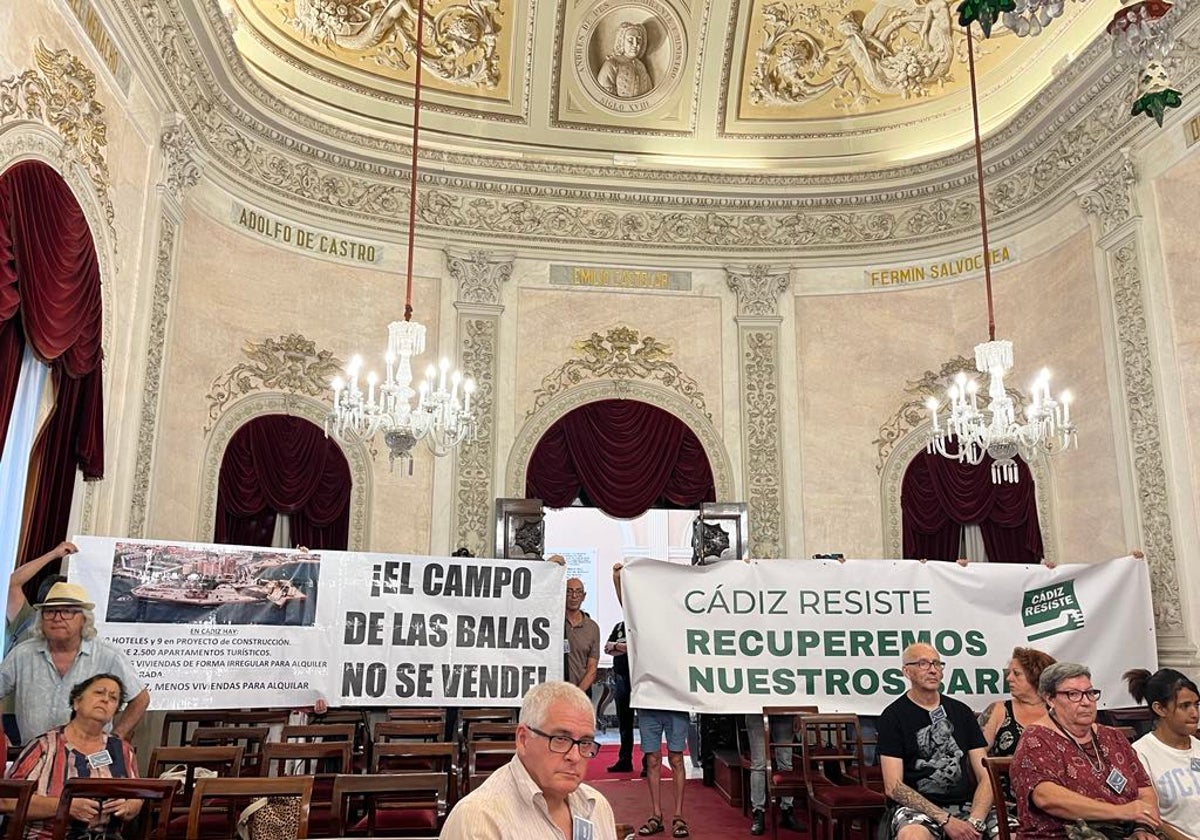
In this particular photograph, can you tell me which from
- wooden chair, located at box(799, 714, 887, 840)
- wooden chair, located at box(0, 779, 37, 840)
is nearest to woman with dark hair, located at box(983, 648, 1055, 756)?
wooden chair, located at box(799, 714, 887, 840)

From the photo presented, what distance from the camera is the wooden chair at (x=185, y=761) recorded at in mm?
4465

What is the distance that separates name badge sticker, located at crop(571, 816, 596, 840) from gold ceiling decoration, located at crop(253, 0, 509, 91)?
10.3m

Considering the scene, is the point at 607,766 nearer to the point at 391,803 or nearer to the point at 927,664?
the point at 391,803

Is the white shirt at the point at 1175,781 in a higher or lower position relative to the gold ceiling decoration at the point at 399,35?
lower

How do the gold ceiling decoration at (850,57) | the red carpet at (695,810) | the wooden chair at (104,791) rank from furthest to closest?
1. the gold ceiling decoration at (850,57)
2. the red carpet at (695,810)
3. the wooden chair at (104,791)

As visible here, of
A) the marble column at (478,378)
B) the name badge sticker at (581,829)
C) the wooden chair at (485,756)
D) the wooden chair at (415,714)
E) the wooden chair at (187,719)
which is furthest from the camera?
the marble column at (478,378)

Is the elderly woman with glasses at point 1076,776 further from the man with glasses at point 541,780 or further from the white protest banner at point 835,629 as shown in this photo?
the white protest banner at point 835,629

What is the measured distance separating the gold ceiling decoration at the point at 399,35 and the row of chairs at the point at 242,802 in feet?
28.7

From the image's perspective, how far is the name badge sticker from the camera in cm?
254

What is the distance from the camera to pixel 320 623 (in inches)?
255

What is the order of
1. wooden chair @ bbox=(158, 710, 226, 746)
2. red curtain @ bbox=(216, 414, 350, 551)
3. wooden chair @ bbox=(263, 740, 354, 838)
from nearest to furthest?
wooden chair @ bbox=(263, 740, 354, 838) → wooden chair @ bbox=(158, 710, 226, 746) → red curtain @ bbox=(216, 414, 350, 551)

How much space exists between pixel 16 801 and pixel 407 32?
9.75 meters

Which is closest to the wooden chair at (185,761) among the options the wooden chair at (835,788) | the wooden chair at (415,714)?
the wooden chair at (415,714)

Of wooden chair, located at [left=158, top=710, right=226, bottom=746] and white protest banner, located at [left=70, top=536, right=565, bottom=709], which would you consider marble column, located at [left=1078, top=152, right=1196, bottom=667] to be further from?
wooden chair, located at [left=158, top=710, right=226, bottom=746]
